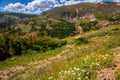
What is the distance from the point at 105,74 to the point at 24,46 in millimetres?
41417

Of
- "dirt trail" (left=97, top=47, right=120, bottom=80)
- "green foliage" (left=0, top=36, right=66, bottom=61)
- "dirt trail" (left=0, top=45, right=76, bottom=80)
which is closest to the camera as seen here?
"dirt trail" (left=97, top=47, right=120, bottom=80)

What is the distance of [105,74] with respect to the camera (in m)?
11.4

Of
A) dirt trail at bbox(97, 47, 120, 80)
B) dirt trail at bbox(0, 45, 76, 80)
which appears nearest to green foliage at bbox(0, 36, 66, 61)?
dirt trail at bbox(0, 45, 76, 80)

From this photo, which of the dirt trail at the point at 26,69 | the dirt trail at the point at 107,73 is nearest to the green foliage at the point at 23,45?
the dirt trail at the point at 26,69

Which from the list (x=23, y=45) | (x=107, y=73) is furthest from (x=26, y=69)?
(x=23, y=45)

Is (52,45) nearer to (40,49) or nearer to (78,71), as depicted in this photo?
(40,49)

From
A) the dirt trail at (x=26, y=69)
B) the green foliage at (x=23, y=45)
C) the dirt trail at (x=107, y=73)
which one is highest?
the dirt trail at (x=107, y=73)

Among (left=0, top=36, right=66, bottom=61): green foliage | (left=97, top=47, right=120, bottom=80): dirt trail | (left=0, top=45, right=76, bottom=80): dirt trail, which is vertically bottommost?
(left=0, top=36, right=66, bottom=61): green foliage

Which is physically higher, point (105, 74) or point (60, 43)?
point (105, 74)

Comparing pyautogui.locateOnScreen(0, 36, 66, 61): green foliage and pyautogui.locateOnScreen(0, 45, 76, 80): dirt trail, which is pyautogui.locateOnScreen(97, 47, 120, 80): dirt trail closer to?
pyautogui.locateOnScreen(0, 45, 76, 80): dirt trail

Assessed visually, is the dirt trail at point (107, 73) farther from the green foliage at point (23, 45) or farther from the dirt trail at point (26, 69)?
the green foliage at point (23, 45)

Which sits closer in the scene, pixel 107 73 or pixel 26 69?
pixel 107 73

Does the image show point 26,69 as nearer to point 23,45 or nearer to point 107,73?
point 107,73

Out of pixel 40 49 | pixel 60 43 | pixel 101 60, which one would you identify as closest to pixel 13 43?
pixel 40 49
